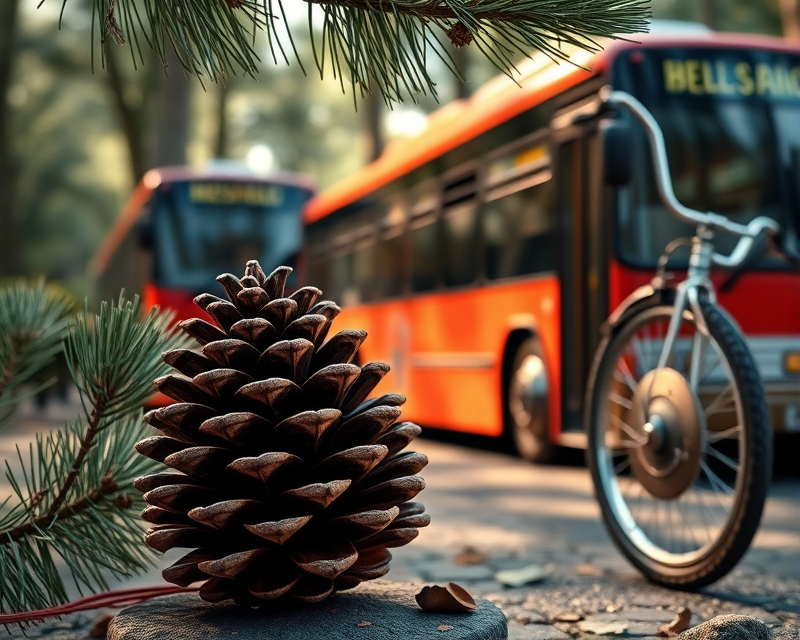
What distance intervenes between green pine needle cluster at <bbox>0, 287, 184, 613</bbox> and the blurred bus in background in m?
11.6

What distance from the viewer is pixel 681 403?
3.58 metres

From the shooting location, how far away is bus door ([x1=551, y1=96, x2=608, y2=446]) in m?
7.93

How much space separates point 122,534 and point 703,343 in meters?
1.97

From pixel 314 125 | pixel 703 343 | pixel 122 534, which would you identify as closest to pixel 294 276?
pixel 703 343

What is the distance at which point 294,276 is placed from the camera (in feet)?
48.0

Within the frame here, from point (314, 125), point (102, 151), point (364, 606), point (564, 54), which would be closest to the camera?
point (564, 54)

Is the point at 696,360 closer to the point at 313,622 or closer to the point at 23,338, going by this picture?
the point at 313,622

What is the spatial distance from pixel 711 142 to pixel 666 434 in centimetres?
456

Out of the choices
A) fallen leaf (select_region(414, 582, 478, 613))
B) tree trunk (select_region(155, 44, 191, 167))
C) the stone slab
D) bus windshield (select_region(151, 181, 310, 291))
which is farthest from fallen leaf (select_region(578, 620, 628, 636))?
tree trunk (select_region(155, 44, 191, 167))

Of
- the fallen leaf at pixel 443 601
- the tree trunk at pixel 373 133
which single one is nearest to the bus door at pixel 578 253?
the fallen leaf at pixel 443 601

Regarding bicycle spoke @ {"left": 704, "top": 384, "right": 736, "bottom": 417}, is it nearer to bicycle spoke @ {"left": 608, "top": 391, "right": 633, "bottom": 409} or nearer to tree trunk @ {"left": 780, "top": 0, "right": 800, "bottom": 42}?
bicycle spoke @ {"left": 608, "top": 391, "right": 633, "bottom": 409}

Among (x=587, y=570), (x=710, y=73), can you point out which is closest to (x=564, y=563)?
(x=587, y=570)

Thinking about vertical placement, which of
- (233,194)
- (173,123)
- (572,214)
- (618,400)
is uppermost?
(173,123)

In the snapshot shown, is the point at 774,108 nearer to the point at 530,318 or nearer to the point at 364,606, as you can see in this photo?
the point at 530,318
